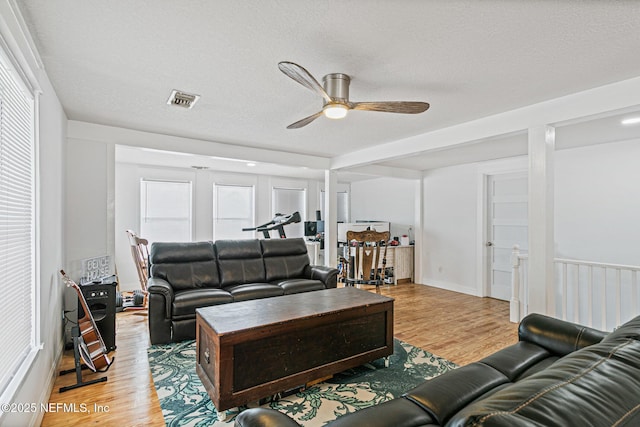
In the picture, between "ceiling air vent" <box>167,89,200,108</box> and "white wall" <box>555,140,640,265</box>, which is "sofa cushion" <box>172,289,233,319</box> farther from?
"white wall" <box>555,140,640,265</box>

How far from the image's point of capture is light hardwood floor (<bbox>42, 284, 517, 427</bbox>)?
2107 millimetres

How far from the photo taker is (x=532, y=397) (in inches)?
27.8

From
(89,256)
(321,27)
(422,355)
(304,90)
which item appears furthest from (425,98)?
(89,256)

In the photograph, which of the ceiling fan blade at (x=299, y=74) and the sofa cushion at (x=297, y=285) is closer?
the ceiling fan blade at (x=299, y=74)

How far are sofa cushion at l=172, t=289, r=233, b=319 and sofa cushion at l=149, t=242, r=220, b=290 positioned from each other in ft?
0.91

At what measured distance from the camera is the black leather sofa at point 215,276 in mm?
3217

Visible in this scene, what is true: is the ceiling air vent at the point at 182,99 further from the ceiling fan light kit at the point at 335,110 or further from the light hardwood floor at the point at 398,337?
the light hardwood floor at the point at 398,337

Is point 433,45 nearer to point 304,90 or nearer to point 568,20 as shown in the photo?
point 568,20

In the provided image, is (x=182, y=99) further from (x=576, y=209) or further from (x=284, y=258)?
(x=576, y=209)

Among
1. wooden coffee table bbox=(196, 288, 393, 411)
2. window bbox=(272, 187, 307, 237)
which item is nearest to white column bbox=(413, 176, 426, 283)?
window bbox=(272, 187, 307, 237)

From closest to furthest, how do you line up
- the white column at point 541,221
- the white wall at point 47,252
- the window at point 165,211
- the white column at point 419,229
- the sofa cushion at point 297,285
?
the white wall at point 47,252
the white column at point 541,221
the sofa cushion at point 297,285
the window at point 165,211
the white column at point 419,229

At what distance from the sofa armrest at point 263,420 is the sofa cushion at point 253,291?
2473mm

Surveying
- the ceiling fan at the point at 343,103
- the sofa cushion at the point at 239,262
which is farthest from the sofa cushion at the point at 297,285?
the ceiling fan at the point at 343,103

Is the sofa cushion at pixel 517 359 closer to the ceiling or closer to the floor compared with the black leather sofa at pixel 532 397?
closer to the floor
